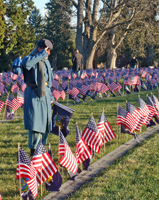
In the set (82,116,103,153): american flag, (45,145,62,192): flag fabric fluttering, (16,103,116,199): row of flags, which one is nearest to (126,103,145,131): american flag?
(16,103,116,199): row of flags

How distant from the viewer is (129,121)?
6199 millimetres

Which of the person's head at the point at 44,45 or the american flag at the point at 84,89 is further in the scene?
the american flag at the point at 84,89

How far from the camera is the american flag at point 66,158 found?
4.06 metres

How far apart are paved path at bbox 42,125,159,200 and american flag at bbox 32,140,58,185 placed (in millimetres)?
310

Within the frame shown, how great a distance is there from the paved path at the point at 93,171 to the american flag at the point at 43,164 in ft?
1.02

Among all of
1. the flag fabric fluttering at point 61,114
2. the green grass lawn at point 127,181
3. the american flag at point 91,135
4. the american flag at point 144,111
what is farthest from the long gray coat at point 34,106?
the american flag at point 144,111

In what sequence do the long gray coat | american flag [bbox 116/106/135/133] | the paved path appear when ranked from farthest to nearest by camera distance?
1. american flag [bbox 116/106/135/133]
2. the long gray coat
3. the paved path

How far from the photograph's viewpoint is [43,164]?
386cm

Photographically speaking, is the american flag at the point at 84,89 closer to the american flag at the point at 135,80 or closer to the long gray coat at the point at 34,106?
the american flag at the point at 135,80

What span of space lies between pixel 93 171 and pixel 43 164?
1.23 meters

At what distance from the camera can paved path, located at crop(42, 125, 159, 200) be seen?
3.98 meters

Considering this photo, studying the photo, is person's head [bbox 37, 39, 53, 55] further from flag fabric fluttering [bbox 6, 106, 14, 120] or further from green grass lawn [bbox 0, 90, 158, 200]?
flag fabric fluttering [bbox 6, 106, 14, 120]

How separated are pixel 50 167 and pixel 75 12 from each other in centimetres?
2364

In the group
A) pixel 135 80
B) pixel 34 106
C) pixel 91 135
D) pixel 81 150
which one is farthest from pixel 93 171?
pixel 135 80
